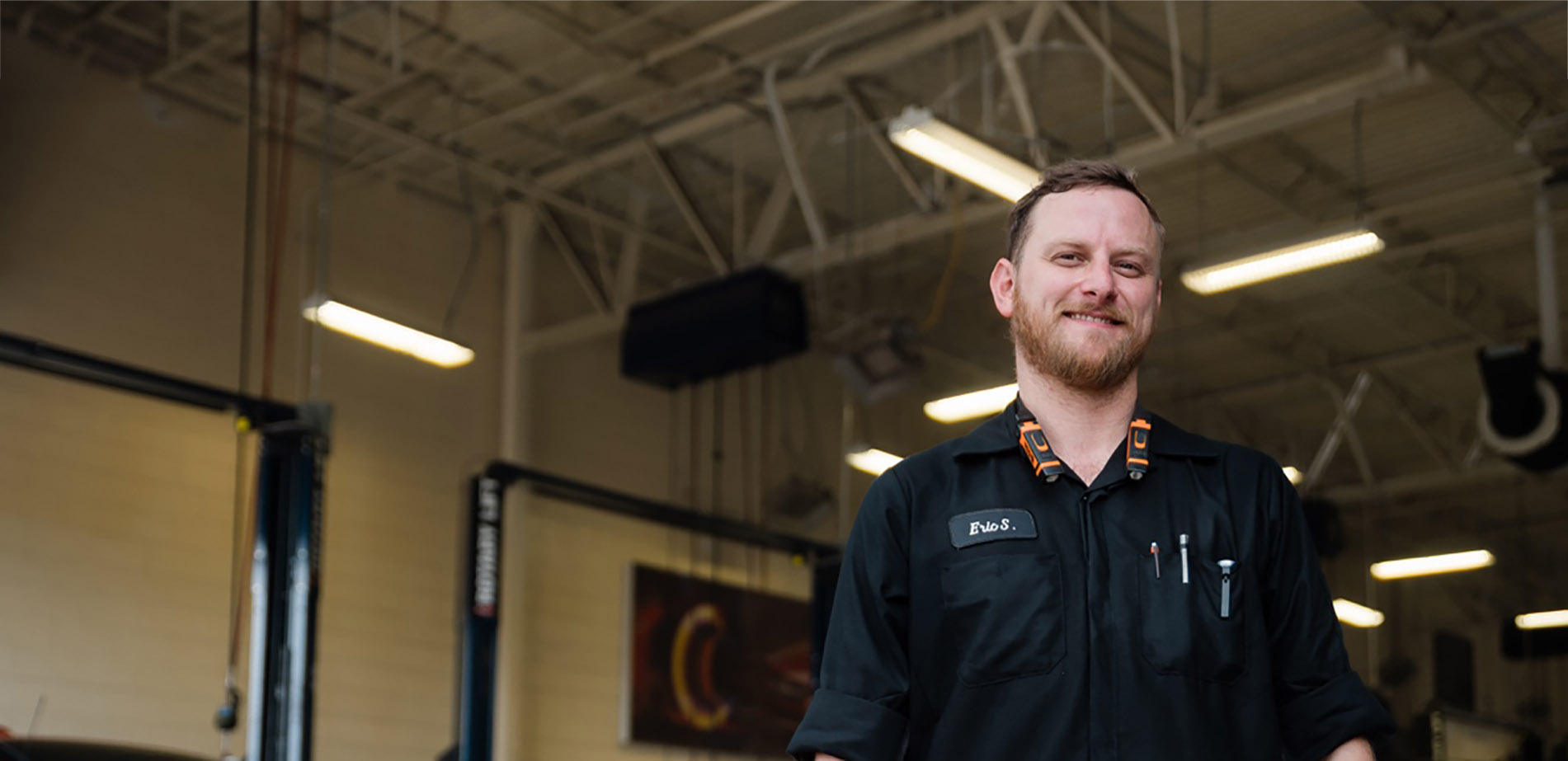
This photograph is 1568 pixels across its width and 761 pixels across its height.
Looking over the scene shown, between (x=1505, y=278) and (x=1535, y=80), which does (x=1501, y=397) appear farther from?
(x=1505, y=278)

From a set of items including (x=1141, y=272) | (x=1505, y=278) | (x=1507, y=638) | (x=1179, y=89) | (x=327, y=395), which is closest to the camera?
(x=1141, y=272)

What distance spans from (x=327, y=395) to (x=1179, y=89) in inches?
194

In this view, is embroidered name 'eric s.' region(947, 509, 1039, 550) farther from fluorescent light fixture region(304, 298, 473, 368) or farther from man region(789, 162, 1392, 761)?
fluorescent light fixture region(304, 298, 473, 368)

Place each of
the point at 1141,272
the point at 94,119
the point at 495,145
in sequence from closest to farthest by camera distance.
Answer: the point at 1141,272 < the point at 94,119 < the point at 495,145

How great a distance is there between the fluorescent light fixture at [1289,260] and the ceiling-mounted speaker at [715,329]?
245 centimetres

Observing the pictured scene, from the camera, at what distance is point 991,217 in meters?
9.55

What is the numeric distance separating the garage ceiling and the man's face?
5.58m

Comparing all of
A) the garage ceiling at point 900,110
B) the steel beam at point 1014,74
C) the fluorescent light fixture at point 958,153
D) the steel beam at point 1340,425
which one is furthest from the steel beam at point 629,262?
the steel beam at point 1340,425

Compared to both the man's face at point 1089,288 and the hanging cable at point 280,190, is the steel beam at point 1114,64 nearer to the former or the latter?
the hanging cable at point 280,190

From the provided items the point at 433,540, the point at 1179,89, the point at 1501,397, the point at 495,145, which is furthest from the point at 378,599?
the point at 1501,397

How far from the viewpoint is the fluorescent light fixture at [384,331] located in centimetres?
790

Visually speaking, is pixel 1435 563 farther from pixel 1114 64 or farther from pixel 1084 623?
pixel 1084 623

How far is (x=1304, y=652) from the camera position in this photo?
154 cm

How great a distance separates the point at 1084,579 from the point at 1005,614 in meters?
0.08
